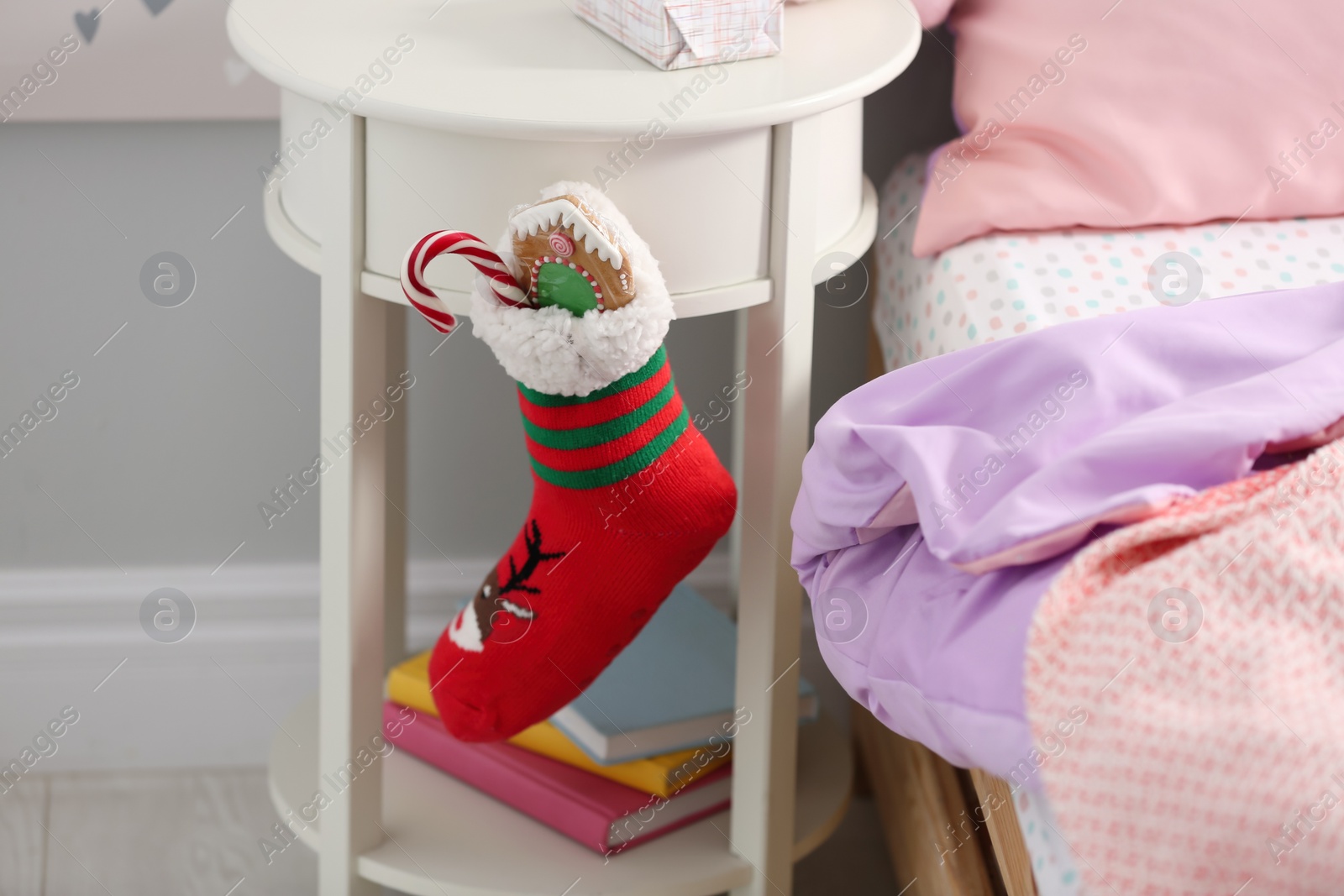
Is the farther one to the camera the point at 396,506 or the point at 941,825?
the point at 396,506

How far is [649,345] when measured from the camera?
74 cm

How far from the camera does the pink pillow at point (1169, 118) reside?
908 millimetres

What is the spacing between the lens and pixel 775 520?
87 centimetres

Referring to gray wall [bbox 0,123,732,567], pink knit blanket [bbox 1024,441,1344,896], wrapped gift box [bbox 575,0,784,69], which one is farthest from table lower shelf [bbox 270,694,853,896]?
wrapped gift box [bbox 575,0,784,69]

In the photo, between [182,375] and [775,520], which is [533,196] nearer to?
[775,520]

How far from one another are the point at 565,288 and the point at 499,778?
51 centimetres

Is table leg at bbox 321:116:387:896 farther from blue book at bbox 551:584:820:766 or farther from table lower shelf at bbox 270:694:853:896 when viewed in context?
blue book at bbox 551:584:820:766

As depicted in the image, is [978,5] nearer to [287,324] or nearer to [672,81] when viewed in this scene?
[672,81]

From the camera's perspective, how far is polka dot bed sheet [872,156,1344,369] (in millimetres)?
822

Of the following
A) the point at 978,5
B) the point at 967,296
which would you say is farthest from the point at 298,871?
the point at 978,5

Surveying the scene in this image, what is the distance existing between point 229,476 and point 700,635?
520 millimetres

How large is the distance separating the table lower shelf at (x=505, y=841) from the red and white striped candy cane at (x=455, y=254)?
1.52ft

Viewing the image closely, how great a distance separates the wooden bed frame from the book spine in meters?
0.26

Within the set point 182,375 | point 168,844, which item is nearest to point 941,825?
point 168,844
